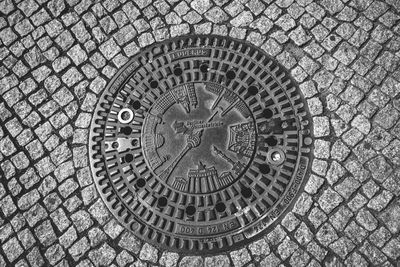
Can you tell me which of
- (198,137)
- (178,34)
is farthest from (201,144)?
(178,34)

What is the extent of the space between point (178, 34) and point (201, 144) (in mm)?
1055

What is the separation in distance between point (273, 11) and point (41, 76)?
7.00ft

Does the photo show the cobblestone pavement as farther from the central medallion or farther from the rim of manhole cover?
the central medallion

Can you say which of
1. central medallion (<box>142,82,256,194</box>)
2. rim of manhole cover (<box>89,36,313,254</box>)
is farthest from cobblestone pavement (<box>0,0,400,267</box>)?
central medallion (<box>142,82,256,194</box>)

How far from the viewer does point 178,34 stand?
3.77m

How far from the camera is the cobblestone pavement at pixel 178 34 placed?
313 centimetres

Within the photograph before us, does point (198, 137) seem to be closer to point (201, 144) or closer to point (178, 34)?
point (201, 144)

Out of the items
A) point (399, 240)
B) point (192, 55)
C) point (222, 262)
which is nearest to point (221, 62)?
point (192, 55)

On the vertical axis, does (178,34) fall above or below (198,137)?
above

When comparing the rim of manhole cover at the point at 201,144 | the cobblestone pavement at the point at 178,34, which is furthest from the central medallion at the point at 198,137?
the cobblestone pavement at the point at 178,34

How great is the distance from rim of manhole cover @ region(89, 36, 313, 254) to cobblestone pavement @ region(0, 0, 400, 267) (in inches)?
4.1

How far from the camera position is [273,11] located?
12.1 feet

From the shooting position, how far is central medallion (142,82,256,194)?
3314mm

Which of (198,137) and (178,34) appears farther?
(178,34)
